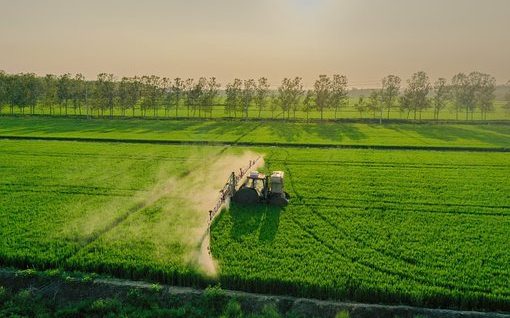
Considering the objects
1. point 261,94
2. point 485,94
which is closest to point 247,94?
point 261,94

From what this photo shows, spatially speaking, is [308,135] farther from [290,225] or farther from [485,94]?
[485,94]

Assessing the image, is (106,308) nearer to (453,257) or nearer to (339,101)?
(453,257)

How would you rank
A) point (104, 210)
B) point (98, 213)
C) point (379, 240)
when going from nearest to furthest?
point (379, 240) → point (98, 213) → point (104, 210)

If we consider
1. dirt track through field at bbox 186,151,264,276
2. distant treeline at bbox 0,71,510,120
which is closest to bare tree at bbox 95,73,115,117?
distant treeline at bbox 0,71,510,120

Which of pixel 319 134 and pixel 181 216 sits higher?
pixel 319 134

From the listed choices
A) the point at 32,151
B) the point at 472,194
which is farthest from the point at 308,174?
the point at 32,151
